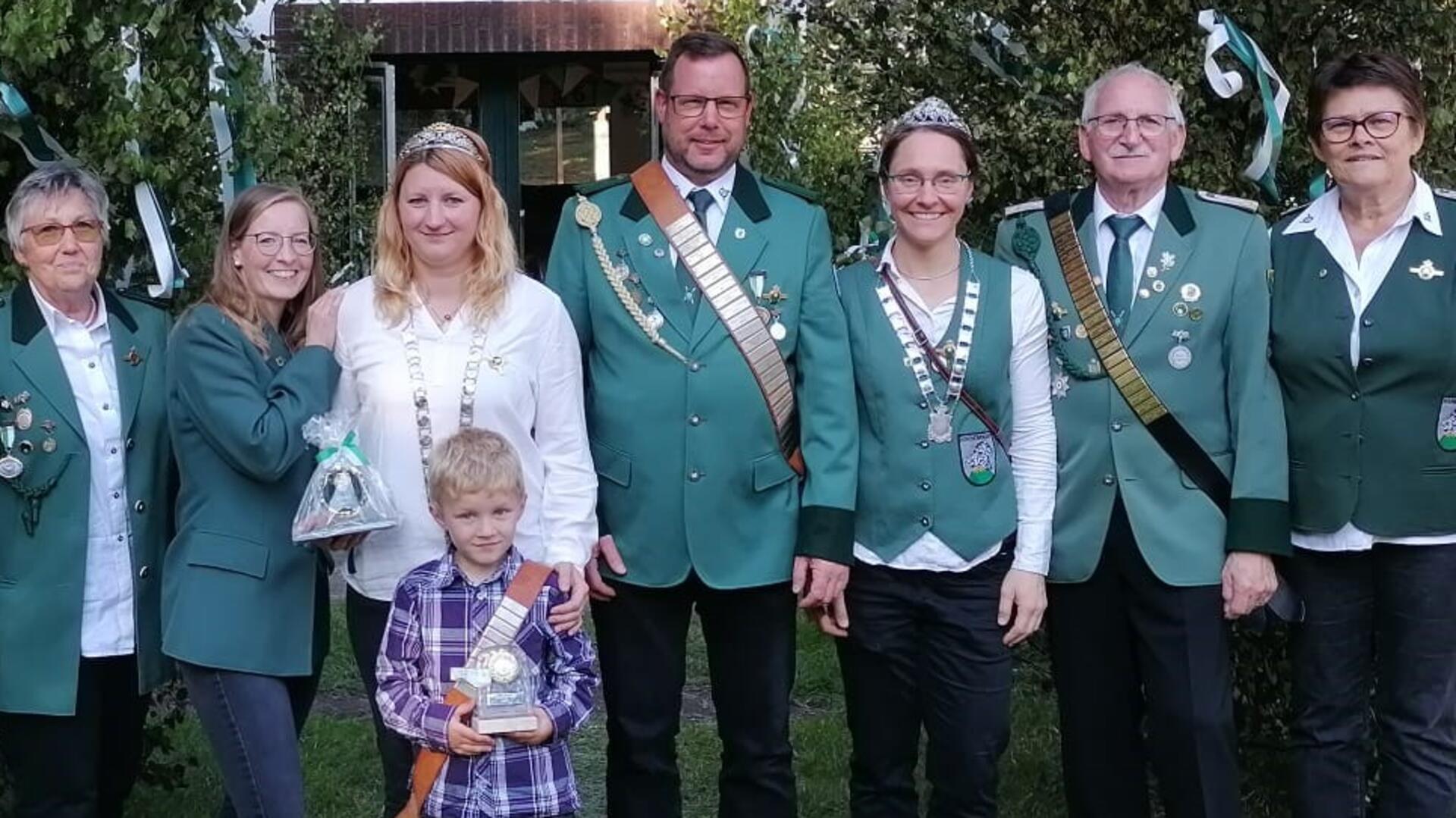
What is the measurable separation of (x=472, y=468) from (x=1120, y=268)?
160cm

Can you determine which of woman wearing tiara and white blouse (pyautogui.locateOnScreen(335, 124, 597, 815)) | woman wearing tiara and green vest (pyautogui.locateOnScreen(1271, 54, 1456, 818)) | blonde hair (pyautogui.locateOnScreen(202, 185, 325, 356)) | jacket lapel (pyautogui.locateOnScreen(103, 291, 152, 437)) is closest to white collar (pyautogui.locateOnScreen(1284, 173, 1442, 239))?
woman wearing tiara and green vest (pyautogui.locateOnScreen(1271, 54, 1456, 818))

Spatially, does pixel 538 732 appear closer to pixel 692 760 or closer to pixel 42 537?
pixel 42 537

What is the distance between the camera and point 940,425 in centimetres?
374

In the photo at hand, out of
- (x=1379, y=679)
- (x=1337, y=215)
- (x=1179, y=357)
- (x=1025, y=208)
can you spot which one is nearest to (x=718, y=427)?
(x=1025, y=208)

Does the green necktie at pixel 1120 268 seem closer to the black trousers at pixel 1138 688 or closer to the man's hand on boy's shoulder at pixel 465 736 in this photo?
the black trousers at pixel 1138 688

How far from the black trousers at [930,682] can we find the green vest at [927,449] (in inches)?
3.7

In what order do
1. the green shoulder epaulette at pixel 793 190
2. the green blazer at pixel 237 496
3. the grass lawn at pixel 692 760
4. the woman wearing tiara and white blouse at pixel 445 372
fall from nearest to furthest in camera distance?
the green blazer at pixel 237 496, the woman wearing tiara and white blouse at pixel 445 372, the green shoulder epaulette at pixel 793 190, the grass lawn at pixel 692 760

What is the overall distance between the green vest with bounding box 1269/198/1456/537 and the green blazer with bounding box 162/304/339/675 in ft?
7.21

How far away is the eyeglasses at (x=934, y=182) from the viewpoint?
3.71 metres

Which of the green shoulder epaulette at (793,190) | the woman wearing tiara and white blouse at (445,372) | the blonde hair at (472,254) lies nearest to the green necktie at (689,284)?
the green shoulder epaulette at (793,190)

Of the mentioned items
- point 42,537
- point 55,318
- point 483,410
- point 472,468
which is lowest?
point 42,537

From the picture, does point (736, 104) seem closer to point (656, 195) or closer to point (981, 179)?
point (656, 195)

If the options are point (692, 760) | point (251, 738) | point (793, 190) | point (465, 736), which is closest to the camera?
point (465, 736)

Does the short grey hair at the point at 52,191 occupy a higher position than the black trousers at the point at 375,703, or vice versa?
the short grey hair at the point at 52,191
